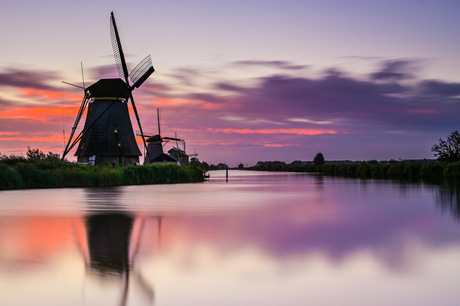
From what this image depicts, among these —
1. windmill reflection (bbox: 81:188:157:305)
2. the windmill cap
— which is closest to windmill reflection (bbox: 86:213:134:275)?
windmill reflection (bbox: 81:188:157:305)

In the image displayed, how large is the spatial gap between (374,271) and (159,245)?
4533 millimetres

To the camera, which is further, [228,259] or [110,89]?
[110,89]

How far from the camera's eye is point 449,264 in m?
8.53

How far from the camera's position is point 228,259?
8.97m

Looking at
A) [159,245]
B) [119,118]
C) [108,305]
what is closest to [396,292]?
[108,305]

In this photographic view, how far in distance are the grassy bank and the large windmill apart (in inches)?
209

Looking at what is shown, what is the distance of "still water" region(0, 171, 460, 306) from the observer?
6.39m

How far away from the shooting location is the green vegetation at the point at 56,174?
103 feet

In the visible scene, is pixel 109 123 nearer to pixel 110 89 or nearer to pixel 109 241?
pixel 110 89

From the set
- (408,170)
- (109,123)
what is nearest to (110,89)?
(109,123)

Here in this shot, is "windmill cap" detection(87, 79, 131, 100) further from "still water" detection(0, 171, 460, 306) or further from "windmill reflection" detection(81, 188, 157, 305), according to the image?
"windmill reflection" detection(81, 188, 157, 305)

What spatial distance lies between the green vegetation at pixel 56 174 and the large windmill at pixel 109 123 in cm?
529

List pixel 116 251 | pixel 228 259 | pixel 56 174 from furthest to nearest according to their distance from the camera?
pixel 56 174 → pixel 116 251 → pixel 228 259

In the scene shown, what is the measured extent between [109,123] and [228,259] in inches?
1526
